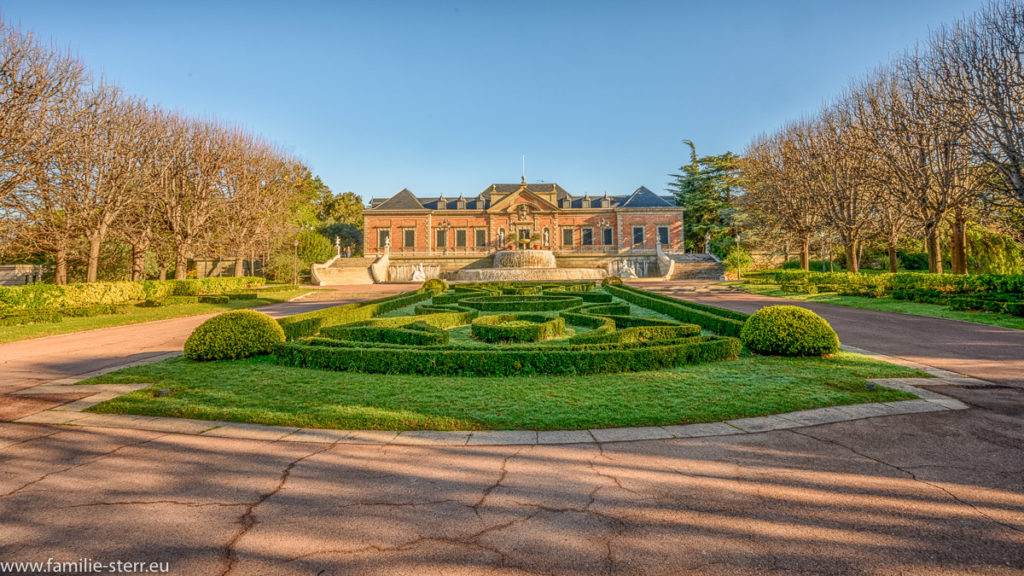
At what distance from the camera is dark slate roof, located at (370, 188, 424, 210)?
51.6 metres

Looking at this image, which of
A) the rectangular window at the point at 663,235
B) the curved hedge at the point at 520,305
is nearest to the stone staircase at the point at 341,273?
the curved hedge at the point at 520,305

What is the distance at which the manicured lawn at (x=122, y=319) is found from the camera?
42.3 feet

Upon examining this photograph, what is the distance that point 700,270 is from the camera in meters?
39.7

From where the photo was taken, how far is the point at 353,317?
1292cm

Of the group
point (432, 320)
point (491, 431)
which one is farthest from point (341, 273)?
point (491, 431)

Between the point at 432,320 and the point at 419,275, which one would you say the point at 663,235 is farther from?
the point at 432,320

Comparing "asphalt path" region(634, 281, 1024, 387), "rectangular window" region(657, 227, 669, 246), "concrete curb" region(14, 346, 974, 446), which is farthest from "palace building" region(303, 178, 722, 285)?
"concrete curb" region(14, 346, 974, 446)

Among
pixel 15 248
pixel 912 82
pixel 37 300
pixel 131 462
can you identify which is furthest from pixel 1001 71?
pixel 15 248

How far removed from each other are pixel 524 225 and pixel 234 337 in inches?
1741

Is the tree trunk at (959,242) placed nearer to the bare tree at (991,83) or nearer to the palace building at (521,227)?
the bare tree at (991,83)

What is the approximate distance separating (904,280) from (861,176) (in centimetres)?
762

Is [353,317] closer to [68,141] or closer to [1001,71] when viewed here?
[68,141]

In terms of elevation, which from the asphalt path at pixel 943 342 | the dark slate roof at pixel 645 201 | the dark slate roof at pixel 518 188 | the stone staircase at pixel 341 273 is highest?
the dark slate roof at pixel 518 188

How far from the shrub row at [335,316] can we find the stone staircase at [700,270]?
93.7ft
